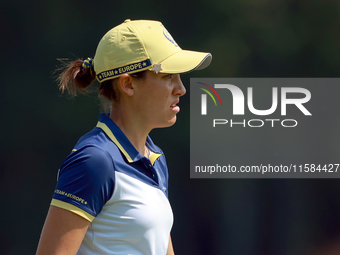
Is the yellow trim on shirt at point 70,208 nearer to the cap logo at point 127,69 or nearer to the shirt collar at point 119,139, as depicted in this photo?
the shirt collar at point 119,139

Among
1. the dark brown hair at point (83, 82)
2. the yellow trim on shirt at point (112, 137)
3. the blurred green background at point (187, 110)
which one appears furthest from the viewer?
the blurred green background at point (187, 110)

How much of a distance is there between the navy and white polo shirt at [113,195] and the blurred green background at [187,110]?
1.42 m

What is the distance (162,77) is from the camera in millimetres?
1168

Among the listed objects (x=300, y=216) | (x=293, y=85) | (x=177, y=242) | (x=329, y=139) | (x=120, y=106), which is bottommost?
(x=177, y=242)

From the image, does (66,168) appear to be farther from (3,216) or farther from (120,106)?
(3,216)

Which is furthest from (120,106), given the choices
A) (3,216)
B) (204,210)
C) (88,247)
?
(3,216)

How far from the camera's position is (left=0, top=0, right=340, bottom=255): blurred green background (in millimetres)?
2461

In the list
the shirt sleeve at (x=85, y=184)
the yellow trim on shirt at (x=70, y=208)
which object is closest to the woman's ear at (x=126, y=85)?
the shirt sleeve at (x=85, y=184)

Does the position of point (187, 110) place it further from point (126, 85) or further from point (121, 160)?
point (121, 160)

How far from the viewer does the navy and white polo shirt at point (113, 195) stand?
0.96 meters

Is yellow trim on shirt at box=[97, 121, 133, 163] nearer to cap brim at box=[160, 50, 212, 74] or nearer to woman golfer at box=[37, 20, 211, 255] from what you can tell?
woman golfer at box=[37, 20, 211, 255]

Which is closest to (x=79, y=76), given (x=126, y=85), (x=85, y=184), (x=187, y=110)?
(x=126, y=85)

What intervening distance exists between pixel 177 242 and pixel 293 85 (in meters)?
1.31

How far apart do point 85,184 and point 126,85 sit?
0.35 m
